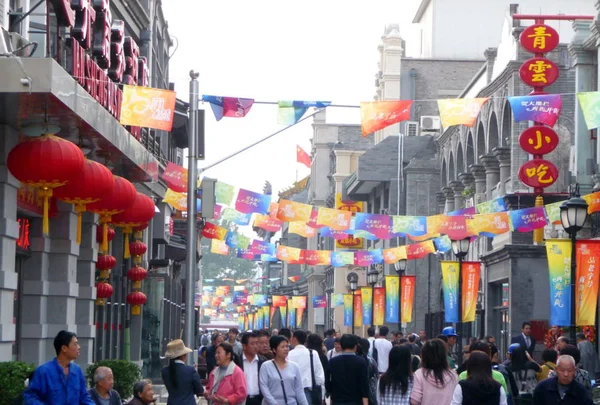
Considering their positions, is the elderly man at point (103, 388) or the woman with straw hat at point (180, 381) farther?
the woman with straw hat at point (180, 381)

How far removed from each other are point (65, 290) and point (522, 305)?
1804 cm

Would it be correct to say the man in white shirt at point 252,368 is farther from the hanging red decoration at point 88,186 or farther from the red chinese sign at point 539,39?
the red chinese sign at point 539,39

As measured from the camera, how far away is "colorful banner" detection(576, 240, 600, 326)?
974 inches

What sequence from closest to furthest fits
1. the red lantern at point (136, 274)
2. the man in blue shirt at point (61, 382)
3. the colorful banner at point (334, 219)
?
the man in blue shirt at point (61, 382) < the red lantern at point (136, 274) < the colorful banner at point (334, 219)

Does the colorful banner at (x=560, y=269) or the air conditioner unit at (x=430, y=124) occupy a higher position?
the air conditioner unit at (x=430, y=124)

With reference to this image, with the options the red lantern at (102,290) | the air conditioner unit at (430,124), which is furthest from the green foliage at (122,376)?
the air conditioner unit at (430,124)

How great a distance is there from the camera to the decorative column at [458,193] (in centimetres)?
4703

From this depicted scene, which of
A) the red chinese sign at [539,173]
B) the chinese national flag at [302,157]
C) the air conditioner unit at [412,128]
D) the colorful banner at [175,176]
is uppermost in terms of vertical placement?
the chinese national flag at [302,157]

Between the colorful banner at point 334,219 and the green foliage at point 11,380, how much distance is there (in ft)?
69.4

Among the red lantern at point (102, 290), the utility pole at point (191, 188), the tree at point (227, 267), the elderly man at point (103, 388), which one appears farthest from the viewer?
the tree at point (227, 267)

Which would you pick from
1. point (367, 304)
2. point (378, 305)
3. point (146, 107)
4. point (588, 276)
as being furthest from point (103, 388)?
point (367, 304)

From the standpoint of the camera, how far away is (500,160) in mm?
38594

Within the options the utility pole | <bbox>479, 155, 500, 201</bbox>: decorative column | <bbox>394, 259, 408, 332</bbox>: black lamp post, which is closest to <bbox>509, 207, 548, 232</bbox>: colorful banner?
the utility pole

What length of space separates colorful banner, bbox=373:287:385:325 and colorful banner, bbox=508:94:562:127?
19364 millimetres
